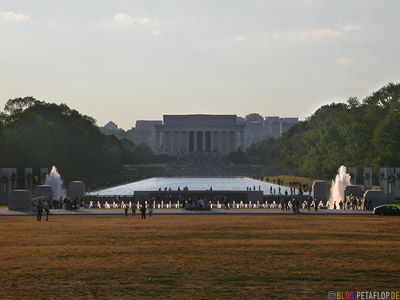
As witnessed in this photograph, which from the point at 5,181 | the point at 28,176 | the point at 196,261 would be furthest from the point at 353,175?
the point at 196,261

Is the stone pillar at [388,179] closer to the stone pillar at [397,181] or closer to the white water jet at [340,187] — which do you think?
the stone pillar at [397,181]

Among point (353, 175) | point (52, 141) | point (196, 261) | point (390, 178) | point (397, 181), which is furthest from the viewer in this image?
point (52, 141)

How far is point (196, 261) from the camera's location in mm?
20172

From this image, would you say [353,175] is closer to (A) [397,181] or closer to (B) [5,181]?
(A) [397,181]

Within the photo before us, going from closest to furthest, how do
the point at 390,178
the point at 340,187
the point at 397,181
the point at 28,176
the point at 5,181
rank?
the point at 390,178 → the point at 5,181 → the point at 397,181 → the point at 340,187 → the point at 28,176

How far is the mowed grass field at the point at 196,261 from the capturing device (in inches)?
635

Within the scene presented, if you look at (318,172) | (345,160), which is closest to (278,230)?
(345,160)

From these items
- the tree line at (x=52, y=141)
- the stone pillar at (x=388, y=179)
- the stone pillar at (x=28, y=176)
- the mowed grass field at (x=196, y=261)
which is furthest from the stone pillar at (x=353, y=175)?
the tree line at (x=52, y=141)

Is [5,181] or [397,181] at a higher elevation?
[397,181]

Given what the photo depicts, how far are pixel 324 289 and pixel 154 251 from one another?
768cm

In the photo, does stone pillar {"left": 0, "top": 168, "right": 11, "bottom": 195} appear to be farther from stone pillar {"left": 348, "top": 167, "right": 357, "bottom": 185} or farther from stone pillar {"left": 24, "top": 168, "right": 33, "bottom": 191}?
stone pillar {"left": 348, "top": 167, "right": 357, "bottom": 185}

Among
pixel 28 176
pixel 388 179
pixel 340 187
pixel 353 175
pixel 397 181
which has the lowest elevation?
pixel 340 187

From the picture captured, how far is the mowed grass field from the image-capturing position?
1612cm

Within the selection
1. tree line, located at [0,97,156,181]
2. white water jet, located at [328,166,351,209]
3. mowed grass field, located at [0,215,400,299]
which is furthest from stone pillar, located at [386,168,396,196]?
tree line, located at [0,97,156,181]
